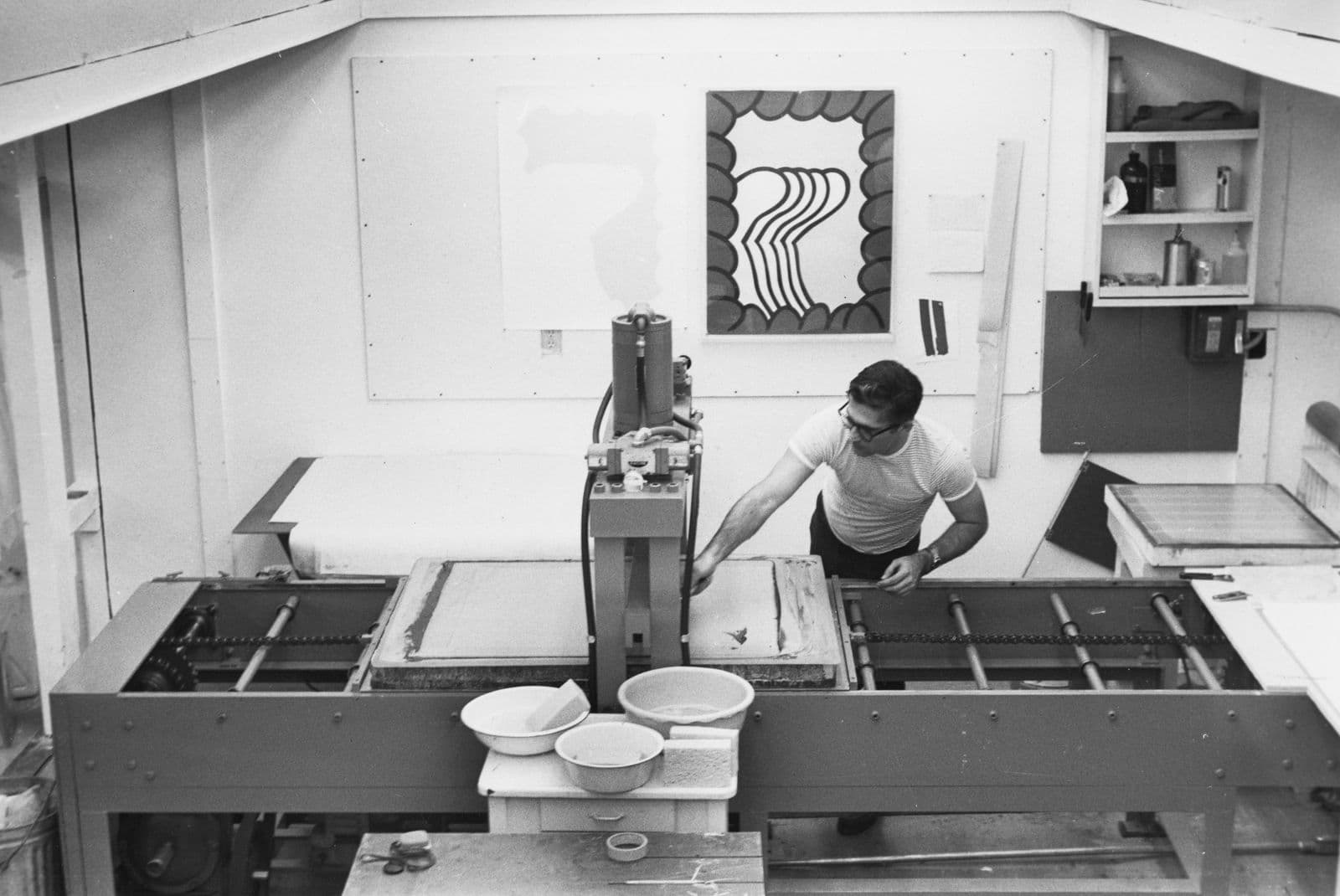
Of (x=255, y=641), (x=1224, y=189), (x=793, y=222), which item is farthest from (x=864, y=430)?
(x=1224, y=189)

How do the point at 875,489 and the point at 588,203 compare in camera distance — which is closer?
the point at 875,489

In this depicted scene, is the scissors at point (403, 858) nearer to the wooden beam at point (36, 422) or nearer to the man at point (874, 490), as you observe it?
the man at point (874, 490)

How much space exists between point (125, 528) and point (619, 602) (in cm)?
280

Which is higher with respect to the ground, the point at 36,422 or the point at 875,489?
the point at 36,422

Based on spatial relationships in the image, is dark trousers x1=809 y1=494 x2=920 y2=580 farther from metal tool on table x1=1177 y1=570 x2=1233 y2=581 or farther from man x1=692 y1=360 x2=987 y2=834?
metal tool on table x1=1177 y1=570 x2=1233 y2=581

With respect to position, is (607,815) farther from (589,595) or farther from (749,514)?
(749,514)

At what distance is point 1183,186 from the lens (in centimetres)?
469

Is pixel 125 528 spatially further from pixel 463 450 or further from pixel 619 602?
pixel 619 602

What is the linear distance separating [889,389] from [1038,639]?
62cm

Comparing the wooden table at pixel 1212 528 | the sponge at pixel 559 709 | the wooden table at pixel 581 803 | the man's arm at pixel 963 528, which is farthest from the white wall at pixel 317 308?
the wooden table at pixel 581 803

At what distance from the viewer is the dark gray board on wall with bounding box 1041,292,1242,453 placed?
188 inches

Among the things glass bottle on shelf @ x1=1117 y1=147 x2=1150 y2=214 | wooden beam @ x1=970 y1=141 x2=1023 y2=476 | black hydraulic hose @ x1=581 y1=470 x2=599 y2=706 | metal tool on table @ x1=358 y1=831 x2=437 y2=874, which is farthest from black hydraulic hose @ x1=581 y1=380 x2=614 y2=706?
glass bottle on shelf @ x1=1117 y1=147 x2=1150 y2=214

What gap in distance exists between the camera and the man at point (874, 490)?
3.21 meters

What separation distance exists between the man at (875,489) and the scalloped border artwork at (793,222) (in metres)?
1.02
